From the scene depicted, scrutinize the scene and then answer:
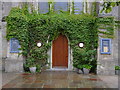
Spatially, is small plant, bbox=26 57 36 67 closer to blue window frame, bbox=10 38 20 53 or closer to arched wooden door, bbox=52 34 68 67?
blue window frame, bbox=10 38 20 53

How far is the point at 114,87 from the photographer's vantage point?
6102mm

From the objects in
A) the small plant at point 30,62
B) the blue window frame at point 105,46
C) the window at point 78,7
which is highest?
the window at point 78,7

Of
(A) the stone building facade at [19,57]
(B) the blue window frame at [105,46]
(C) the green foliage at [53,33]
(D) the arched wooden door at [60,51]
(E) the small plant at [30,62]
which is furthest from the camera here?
(D) the arched wooden door at [60,51]

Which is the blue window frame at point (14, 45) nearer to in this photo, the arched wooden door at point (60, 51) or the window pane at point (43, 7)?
the arched wooden door at point (60, 51)

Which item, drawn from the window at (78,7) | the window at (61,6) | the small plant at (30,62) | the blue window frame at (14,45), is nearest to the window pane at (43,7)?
the window at (61,6)

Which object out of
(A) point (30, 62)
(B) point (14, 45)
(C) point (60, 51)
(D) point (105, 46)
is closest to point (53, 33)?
(C) point (60, 51)

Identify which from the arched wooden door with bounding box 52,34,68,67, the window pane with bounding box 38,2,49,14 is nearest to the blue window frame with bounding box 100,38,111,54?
the arched wooden door with bounding box 52,34,68,67

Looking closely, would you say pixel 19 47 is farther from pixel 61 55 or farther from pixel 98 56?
pixel 98 56

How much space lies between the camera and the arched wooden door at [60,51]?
406 inches

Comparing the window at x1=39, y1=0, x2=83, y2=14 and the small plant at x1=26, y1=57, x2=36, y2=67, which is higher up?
the window at x1=39, y1=0, x2=83, y2=14

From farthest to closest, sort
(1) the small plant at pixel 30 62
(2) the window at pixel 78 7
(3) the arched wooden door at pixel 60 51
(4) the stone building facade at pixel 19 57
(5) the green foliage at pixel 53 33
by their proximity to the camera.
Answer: (2) the window at pixel 78 7 < (3) the arched wooden door at pixel 60 51 < (5) the green foliage at pixel 53 33 < (1) the small plant at pixel 30 62 < (4) the stone building facade at pixel 19 57

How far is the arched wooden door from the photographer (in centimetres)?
1031

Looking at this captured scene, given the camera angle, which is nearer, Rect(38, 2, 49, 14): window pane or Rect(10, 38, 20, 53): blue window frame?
Rect(10, 38, 20, 53): blue window frame

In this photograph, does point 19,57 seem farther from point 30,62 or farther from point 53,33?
point 53,33
